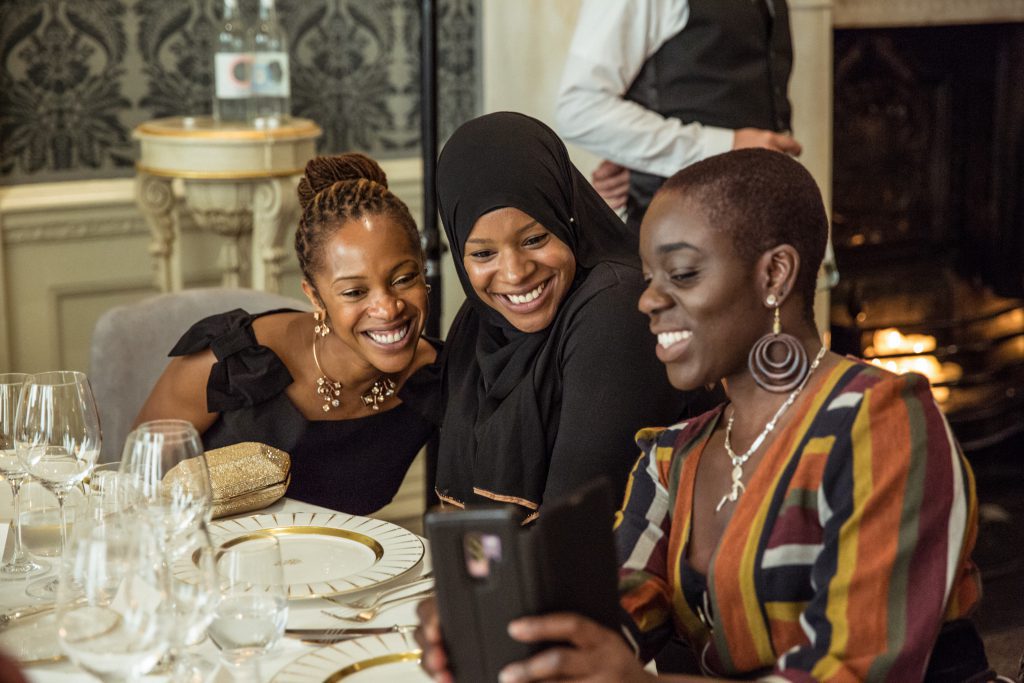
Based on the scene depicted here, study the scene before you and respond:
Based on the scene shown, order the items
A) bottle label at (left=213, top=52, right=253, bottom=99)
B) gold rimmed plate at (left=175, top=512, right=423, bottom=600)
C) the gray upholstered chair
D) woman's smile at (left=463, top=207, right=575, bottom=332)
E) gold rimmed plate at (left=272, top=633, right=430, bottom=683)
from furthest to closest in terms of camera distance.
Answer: bottle label at (left=213, top=52, right=253, bottom=99) < the gray upholstered chair < woman's smile at (left=463, top=207, right=575, bottom=332) < gold rimmed plate at (left=175, top=512, right=423, bottom=600) < gold rimmed plate at (left=272, top=633, right=430, bottom=683)

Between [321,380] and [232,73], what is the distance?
1527 mm

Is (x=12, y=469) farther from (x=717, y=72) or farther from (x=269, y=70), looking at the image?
(x=269, y=70)

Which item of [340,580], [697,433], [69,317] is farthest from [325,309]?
[69,317]

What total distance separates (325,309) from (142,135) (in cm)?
145

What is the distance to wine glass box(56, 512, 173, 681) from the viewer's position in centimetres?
110

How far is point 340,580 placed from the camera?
4.95ft

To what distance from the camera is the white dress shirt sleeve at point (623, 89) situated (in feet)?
9.21

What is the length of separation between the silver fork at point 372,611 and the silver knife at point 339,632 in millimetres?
22

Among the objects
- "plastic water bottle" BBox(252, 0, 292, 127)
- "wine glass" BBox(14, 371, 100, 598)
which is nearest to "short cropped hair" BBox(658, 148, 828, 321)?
"wine glass" BBox(14, 371, 100, 598)

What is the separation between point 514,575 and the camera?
1.07 metres

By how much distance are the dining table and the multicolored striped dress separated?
24 centimetres

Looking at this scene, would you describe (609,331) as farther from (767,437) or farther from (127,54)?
(127,54)

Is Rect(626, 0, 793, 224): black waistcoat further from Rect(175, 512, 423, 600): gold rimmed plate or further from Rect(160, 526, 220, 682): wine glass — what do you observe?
Rect(160, 526, 220, 682): wine glass

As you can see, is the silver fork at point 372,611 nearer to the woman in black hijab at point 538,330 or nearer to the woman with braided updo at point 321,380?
the woman in black hijab at point 538,330
